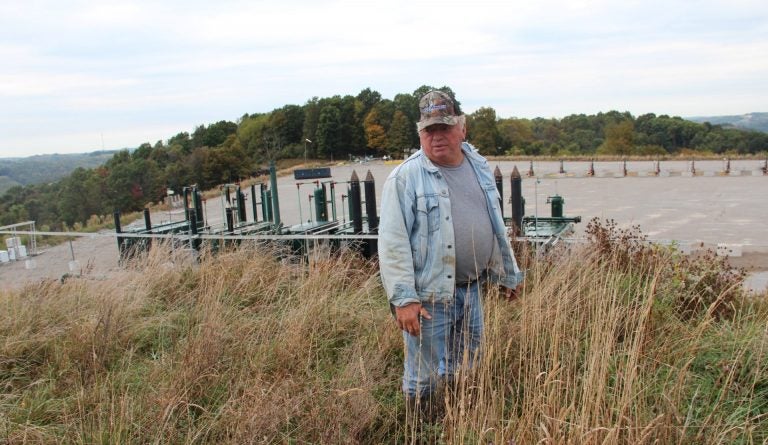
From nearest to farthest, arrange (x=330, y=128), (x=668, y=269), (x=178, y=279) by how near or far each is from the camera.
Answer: (x=668, y=269) < (x=178, y=279) < (x=330, y=128)

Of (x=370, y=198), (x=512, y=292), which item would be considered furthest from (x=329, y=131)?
(x=512, y=292)

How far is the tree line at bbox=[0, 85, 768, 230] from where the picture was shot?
2142 inches

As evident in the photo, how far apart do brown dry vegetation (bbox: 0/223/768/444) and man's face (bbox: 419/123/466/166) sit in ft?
2.84

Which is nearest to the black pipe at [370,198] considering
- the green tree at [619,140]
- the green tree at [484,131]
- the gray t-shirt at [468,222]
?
the gray t-shirt at [468,222]

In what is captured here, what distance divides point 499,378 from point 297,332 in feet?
5.37

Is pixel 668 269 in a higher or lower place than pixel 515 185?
lower

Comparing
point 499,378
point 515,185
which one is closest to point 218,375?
point 499,378

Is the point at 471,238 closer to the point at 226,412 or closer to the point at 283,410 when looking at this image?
the point at 283,410

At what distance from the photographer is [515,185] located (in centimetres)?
827

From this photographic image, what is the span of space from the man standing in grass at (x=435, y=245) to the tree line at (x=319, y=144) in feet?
159

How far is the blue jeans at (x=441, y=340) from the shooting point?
10.1ft

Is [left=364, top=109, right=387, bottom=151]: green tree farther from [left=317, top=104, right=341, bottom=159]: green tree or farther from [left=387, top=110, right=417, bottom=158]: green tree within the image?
[left=317, top=104, right=341, bottom=159]: green tree

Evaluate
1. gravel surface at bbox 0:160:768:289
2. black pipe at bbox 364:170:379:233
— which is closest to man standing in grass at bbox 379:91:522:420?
gravel surface at bbox 0:160:768:289

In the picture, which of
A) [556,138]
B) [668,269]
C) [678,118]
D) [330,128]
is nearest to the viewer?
[668,269]
